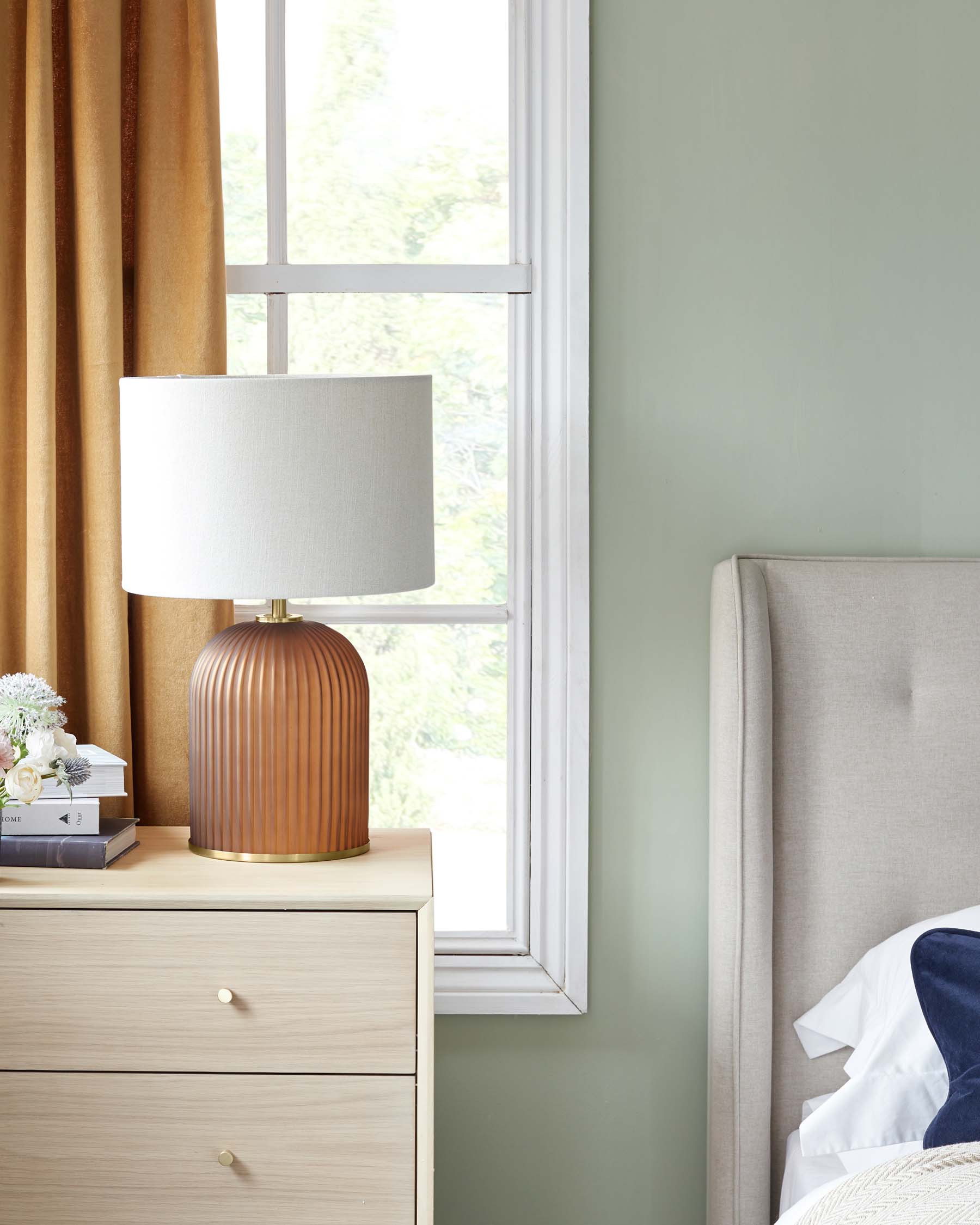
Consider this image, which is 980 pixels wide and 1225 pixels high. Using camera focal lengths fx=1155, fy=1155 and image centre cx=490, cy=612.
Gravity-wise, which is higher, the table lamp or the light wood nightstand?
the table lamp

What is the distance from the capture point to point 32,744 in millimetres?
1375

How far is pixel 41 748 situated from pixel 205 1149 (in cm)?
52

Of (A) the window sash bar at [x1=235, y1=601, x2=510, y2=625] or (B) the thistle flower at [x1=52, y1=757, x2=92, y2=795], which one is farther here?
(A) the window sash bar at [x1=235, y1=601, x2=510, y2=625]

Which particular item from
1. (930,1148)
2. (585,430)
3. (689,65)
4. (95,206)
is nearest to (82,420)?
(95,206)

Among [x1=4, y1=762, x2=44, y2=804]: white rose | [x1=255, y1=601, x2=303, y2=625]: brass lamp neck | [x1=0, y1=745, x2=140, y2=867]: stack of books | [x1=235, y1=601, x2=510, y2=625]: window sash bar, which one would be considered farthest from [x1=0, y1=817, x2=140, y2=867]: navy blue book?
[x1=235, y1=601, x2=510, y2=625]: window sash bar

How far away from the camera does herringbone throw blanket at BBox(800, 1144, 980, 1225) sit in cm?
95

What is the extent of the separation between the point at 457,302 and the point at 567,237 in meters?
0.20

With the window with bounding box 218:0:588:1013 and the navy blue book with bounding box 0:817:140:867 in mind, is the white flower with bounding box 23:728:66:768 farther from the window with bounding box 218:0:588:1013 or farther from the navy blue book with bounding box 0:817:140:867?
the window with bounding box 218:0:588:1013

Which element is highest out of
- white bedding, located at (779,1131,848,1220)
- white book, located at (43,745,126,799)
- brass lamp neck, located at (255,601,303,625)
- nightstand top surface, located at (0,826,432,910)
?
brass lamp neck, located at (255,601,303,625)

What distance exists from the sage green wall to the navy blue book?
620 mm

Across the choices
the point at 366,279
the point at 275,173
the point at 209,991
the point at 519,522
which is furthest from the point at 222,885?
the point at 275,173

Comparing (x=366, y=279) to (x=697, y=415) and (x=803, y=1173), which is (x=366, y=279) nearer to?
(x=697, y=415)

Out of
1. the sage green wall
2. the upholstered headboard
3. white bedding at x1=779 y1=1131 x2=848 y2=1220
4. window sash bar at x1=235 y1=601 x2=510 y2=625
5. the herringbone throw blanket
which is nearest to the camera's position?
the herringbone throw blanket

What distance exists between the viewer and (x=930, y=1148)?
1111 mm
